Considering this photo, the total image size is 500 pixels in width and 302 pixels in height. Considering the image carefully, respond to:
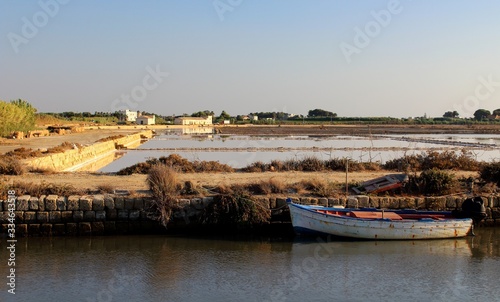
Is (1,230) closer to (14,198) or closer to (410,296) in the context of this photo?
(14,198)

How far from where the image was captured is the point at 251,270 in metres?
9.13

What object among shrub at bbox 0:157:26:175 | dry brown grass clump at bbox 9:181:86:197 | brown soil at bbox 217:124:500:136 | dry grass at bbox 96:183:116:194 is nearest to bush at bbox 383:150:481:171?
dry grass at bbox 96:183:116:194

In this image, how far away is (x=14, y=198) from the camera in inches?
439

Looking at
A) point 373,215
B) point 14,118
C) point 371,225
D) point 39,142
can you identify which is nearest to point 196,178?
point 373,215

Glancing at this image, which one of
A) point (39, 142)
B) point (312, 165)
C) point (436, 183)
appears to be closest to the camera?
point (436, 183)

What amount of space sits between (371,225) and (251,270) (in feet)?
9.47

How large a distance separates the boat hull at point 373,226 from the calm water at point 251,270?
0.17 metres

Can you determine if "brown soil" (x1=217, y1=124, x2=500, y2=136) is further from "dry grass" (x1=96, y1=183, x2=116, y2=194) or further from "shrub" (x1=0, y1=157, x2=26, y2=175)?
"dry grass" (x1=96, y1=183, x2=116, y2=194)

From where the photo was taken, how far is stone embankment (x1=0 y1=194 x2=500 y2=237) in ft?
36.7

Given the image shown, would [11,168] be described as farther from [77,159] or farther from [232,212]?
[77,159]

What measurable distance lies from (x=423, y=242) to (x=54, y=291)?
687 centimetres

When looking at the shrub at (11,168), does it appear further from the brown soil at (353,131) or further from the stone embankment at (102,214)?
the brown soil at (353,131)

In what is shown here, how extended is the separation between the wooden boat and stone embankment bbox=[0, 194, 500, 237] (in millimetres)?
639

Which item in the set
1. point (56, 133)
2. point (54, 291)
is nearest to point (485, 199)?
point (54, 291)
